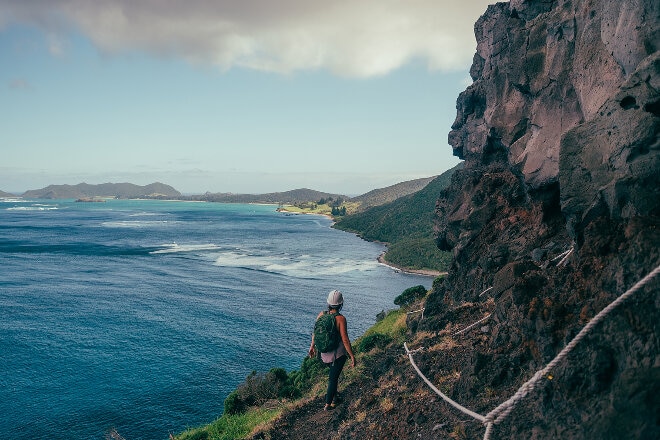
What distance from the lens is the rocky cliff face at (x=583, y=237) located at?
618 centimetres

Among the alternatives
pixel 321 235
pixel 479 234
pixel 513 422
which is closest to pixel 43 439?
pixel 479 234

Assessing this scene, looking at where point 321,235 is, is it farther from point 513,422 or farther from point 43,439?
point 513,422

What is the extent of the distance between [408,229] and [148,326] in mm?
96561

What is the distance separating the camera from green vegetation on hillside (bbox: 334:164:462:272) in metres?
94.7

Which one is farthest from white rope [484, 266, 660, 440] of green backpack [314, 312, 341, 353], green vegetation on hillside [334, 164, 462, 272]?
green vegetation on hillside [334, 164, 462, 272]

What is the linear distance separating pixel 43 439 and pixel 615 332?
107 ft

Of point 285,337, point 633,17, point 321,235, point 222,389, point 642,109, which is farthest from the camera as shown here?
point 321,235

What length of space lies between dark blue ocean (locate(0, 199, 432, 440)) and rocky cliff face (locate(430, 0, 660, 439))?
24326 mm

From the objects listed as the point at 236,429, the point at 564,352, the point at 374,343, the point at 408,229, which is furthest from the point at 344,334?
the point at 408,229

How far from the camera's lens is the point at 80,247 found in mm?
105938

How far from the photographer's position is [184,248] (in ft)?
363

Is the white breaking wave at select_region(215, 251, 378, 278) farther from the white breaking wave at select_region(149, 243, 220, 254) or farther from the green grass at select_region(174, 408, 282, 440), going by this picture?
the green grass at select_region(174, 408, 282, 440)

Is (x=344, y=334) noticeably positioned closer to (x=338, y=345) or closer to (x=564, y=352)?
(x=338, y=345)

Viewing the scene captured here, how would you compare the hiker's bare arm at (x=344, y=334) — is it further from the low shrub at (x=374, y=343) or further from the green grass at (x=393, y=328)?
the green grass at (x=393, y=328)
